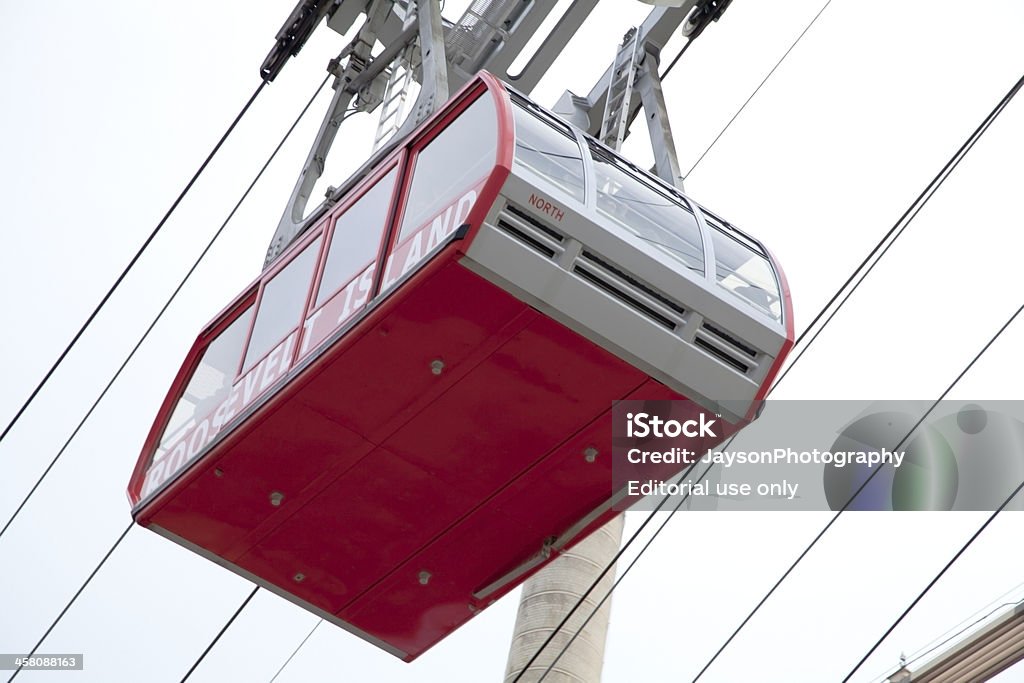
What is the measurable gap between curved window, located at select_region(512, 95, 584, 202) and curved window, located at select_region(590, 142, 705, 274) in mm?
185

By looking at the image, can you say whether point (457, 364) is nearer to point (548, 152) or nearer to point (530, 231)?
point (530, 231)

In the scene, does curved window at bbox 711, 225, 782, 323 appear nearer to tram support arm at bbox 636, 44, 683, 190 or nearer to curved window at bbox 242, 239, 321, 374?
tram support arm at bbox 636, 44, 683, 190

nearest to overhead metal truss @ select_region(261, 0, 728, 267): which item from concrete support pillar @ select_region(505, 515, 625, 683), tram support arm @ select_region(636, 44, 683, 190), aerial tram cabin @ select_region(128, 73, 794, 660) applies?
tram support arm @ select_region(636, 44, 683, 190)

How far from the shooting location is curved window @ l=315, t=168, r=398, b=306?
900 centimetres

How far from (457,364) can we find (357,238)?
1.29 metres

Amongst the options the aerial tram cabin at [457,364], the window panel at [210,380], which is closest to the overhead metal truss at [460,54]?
the window panel at [210,380]

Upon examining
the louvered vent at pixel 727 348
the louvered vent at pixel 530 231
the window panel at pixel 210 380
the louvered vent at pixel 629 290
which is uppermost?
the window panel at pixel 210 380

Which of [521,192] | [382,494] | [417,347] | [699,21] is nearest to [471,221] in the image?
[521,192]

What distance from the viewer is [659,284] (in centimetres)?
829

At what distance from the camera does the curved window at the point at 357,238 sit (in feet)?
29.5

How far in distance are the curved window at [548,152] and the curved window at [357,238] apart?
3.51 feet

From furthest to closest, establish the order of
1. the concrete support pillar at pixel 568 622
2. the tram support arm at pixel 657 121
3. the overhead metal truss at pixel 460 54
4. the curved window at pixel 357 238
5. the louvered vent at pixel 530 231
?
the concrete support pillar at pixel 568 622
the overhead metal truss at pixel 460 54
the tram support arm at pixel 657 121
the curved window at pixel 357 238
the louvered vent at pixel 530 231

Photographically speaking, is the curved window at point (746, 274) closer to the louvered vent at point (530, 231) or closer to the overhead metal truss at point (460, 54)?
the louvered vent at point (530, 231)

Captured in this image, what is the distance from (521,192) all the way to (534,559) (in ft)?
9.60
